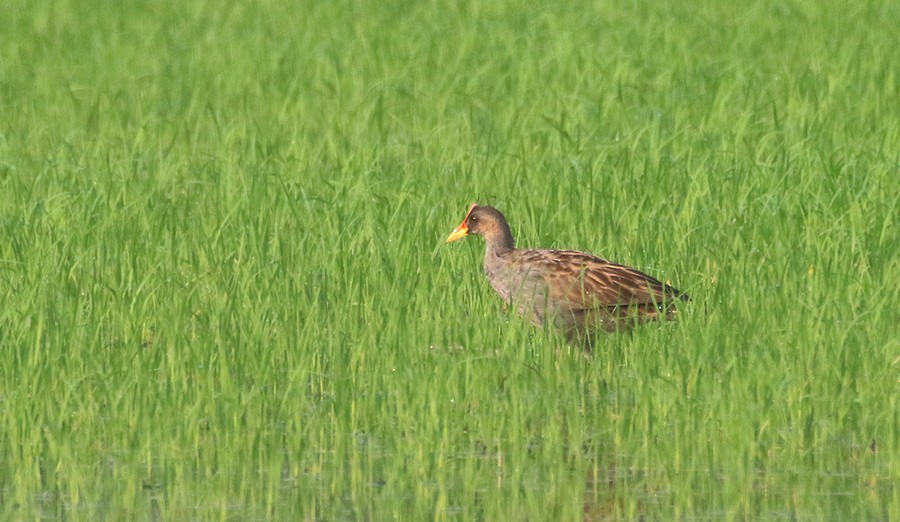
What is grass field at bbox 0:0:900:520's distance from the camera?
22.7 feet

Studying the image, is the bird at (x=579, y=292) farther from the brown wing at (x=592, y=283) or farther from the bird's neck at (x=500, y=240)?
the bird's neck at (x=500, y=240)

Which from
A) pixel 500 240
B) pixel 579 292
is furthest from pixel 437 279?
pixel 579 292

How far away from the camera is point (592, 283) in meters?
9.35

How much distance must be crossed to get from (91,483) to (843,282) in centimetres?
423

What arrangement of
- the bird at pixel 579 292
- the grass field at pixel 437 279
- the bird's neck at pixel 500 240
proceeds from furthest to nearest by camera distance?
1. the bird's neck at pixel 500 240
2. the bird at pixel 579 292
3. the grass field at pixel 437 279

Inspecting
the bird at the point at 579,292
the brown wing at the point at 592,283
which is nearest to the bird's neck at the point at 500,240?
the bird at the point at 579,292

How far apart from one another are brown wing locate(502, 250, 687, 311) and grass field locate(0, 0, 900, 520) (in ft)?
0.80

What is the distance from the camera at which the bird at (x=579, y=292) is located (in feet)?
30.1

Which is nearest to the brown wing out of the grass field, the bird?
the bird

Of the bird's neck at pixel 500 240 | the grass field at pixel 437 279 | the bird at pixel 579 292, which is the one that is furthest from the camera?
the bird's neck at pixel 500 240

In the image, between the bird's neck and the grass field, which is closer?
the grass field

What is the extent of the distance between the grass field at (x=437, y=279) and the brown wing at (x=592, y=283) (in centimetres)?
25

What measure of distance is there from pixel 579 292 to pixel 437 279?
2.77ft

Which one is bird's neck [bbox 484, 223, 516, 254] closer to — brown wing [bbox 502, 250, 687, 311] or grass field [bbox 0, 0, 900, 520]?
grass field [bbox 0, 0, 900, 520]
